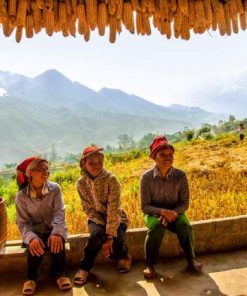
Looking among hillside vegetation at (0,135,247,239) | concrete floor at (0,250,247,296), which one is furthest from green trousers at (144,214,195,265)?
hillside vegetation at (0,135,247,239)

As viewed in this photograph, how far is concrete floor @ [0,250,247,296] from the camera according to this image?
10.3ft

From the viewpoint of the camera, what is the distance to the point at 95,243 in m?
3.36

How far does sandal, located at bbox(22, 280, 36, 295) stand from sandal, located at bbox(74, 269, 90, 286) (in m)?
0.37

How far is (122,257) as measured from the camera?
3602mm

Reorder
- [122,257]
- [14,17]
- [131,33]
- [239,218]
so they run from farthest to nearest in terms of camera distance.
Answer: [239,218]
[122,257]
[131,33]
[14,17]

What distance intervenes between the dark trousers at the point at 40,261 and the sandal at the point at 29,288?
63 mm

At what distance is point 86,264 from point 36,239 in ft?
1.83

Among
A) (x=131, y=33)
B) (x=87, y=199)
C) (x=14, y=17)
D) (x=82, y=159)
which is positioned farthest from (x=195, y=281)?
(x=14, y=17)

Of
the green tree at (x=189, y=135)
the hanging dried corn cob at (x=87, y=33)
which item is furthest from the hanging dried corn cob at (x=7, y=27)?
the green tree at (x=189, y=135)

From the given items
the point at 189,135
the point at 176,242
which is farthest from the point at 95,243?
the point at 189,135

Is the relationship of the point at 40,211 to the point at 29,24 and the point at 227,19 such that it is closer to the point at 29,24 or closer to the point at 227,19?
the point at 29,24

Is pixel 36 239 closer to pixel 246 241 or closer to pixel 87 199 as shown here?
pixel 87 199

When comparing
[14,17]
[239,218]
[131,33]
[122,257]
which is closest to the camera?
[14,17]

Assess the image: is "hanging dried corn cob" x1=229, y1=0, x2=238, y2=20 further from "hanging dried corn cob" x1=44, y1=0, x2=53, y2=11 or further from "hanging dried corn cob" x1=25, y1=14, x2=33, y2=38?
"hanging dried corn cob" x1=25, y1=14, x2=33, y2=38
